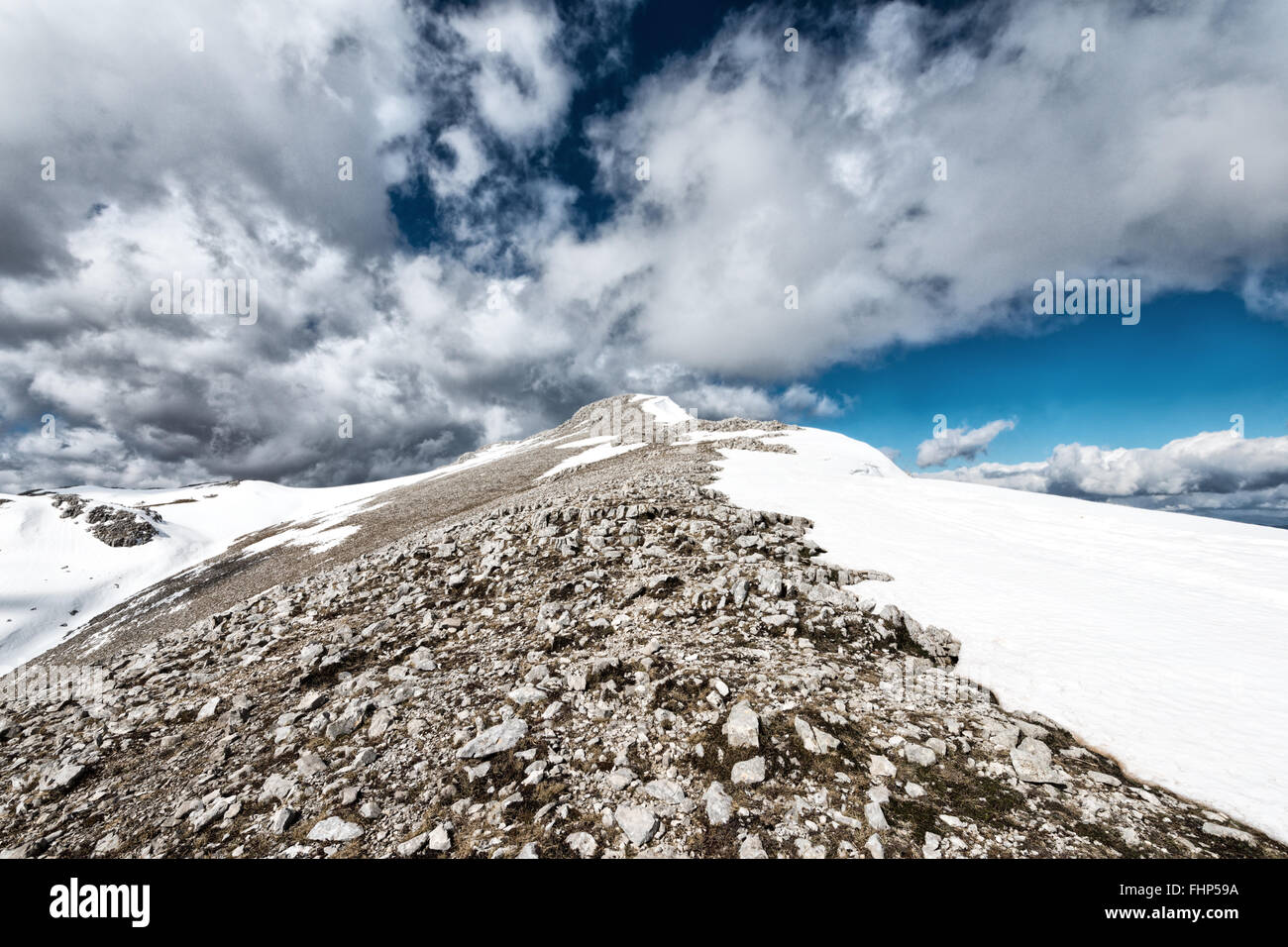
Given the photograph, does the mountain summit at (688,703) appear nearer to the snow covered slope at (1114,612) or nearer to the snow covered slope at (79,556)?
the snow covered slope at (1114,612)

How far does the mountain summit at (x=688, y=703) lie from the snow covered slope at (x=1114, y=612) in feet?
0.25

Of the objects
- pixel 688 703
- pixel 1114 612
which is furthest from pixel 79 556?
pixel 1114 612

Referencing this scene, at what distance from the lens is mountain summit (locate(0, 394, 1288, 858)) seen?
17.9ft

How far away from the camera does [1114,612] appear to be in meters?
10.7

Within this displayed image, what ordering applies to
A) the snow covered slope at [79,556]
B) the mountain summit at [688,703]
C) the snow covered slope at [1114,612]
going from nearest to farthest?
1. the mountain summit at [688,703]
2. the snow covered slope at [1114,612]
3. the snow covered slope at [79,556]

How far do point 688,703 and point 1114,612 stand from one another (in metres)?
11.2

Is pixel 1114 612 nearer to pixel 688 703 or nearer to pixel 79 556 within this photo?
pixel 688 703

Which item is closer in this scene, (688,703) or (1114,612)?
(688,703)

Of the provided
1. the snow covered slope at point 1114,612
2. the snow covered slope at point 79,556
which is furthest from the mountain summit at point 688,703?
the snow covered slope at point 79,556

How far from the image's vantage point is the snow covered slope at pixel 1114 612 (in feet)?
22.3

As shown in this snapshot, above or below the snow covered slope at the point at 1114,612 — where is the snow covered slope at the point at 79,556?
below
